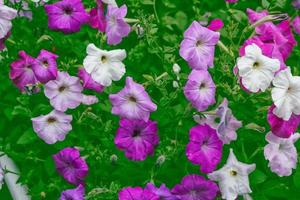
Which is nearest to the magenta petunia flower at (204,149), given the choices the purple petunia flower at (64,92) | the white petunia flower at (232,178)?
the white petunia flower at (232,178)

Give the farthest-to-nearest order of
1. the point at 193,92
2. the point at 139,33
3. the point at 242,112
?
the point at 139,33 → the point at 242,112 → the point at 193,92

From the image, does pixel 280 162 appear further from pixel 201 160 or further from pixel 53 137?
pixel 53 137

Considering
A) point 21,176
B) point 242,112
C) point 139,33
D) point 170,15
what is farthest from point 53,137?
point 170,15

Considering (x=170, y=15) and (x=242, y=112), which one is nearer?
(x=242, y=112)

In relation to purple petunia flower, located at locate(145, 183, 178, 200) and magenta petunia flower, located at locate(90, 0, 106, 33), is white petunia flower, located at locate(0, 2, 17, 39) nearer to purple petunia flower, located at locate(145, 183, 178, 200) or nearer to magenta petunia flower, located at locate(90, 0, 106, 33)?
magenta petunia flower, located at locate(90, 0, 106, 33)

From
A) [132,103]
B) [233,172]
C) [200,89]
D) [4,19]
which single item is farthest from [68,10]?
[233,172]

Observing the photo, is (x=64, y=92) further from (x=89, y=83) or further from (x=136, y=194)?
(x=136, y=194)

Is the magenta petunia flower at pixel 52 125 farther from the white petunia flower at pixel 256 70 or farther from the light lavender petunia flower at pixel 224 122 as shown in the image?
the white petunia flower at pixel 256 70

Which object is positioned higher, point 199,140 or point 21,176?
point 199,140
